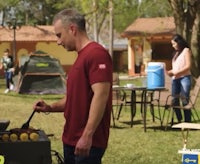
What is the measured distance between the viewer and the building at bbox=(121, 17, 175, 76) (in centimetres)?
3728

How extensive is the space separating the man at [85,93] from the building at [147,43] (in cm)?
3287

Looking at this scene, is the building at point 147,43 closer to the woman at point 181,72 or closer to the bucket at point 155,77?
the bucket at point 155,77

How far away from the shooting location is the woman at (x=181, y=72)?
984cm

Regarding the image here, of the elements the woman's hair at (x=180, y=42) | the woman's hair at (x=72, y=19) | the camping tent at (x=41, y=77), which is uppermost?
the woman's hair at (x=72, y=19)

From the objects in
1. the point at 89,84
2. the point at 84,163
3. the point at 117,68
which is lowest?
the point at 117,68

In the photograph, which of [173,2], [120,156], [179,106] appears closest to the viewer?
[120,156]

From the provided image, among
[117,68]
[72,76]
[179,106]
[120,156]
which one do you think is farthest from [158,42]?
[72,76]

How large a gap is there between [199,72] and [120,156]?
38.0ft

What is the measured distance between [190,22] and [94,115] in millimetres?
15659

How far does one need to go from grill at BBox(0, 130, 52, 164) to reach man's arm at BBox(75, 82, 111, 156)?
0.54 m

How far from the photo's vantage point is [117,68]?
4778cm

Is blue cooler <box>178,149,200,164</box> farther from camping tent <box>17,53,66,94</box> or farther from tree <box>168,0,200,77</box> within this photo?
camping tent <box>17,53,66,94</box>

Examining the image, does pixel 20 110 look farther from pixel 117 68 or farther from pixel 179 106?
pixel 117 68

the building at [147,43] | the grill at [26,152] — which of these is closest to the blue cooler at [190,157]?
the grill at [26,152]
